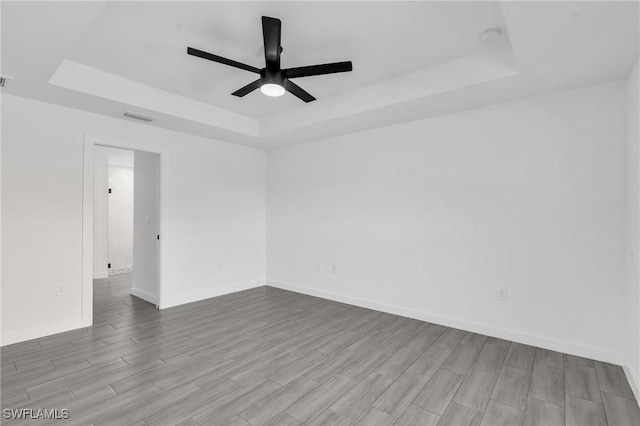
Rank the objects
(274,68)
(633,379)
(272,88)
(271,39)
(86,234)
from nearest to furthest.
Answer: (271,39) → (633,379) → (274,68) → (272,88) → (86,234)

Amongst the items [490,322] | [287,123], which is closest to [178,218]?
[287,123]

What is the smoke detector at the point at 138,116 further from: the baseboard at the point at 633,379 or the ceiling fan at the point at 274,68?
the baseboard at the point at 633,379

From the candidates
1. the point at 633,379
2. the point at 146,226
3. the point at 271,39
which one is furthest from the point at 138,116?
the point at 633,379

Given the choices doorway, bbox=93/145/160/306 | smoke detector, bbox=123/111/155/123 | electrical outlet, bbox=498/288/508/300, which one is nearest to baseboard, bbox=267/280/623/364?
electrical outlet, bbox=498/288/508/300

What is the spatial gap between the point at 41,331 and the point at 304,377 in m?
2.91

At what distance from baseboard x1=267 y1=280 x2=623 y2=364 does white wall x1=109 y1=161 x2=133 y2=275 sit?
15.7 ft

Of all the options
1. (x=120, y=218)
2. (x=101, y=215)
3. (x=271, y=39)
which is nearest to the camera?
(x=271, y=39)

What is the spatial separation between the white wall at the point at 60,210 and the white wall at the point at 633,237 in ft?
15.7

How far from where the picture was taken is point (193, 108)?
3.96 m

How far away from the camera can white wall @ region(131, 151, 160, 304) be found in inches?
180

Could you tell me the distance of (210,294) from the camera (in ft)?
16.0

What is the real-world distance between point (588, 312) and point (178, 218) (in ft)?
15.9

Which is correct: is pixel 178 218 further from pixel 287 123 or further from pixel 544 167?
pixel 544 167

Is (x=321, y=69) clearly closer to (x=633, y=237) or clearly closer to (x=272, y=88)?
(x=272, y=88)
